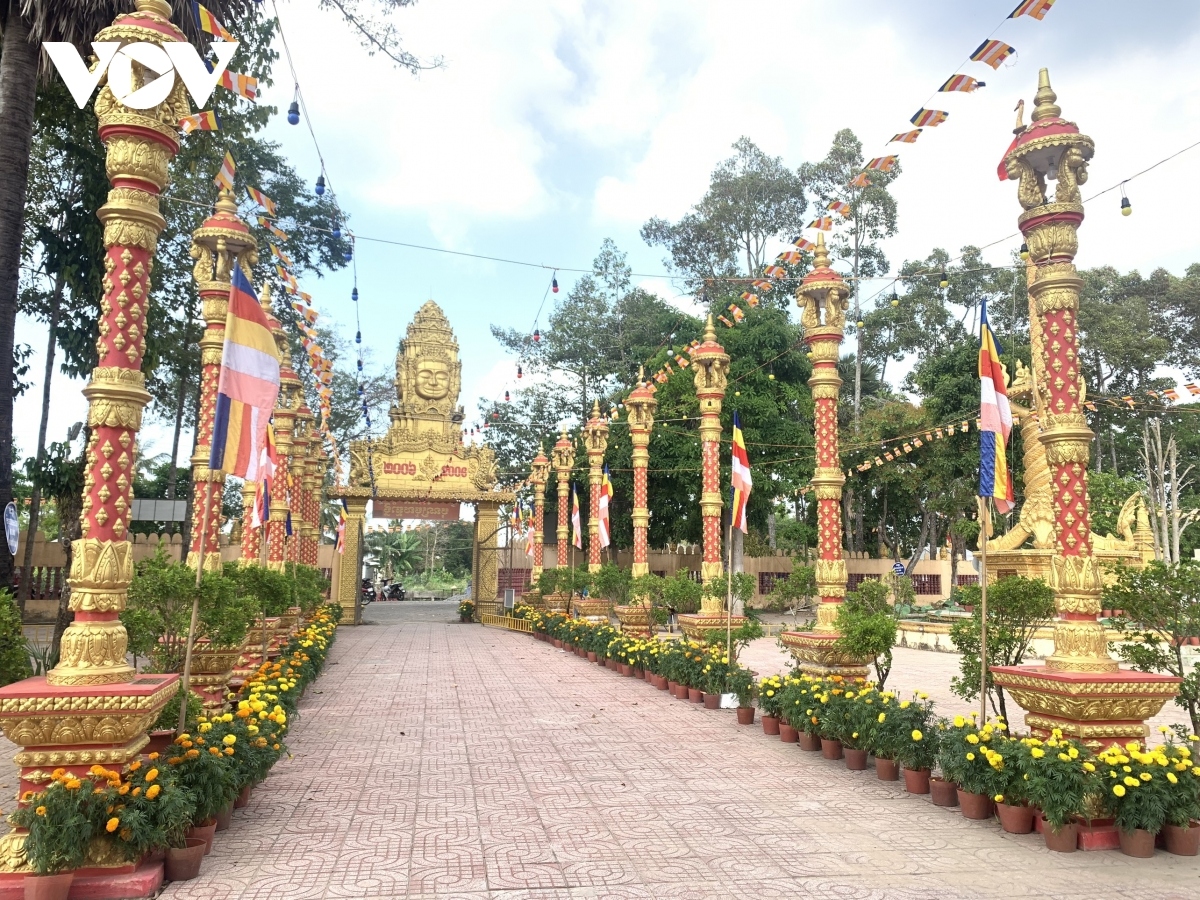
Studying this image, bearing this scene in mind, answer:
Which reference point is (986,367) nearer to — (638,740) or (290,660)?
(638,740)

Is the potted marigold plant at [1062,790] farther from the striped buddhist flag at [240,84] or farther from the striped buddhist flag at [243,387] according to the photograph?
the striped buddhist flag at [240,84]

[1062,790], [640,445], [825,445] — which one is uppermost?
Answer: [640,445]

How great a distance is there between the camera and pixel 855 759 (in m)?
7.62

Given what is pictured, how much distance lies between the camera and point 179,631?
295 inches

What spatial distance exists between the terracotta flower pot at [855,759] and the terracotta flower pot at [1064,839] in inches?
88.0

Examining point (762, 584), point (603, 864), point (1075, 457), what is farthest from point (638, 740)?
point (762, 584)

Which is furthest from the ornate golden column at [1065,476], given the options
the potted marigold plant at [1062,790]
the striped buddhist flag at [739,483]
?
the striped buddhist flag at [739,483]

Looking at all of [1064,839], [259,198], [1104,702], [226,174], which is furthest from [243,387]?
[1104,702]

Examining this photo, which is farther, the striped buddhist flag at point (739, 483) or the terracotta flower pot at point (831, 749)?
→ the striped buddhist flag at point (739, 483)

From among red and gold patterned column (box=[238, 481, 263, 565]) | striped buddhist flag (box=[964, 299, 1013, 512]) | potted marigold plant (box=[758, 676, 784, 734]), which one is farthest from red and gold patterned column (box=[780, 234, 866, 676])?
red and gold patterned column (box=[238, 481, 263, 565])

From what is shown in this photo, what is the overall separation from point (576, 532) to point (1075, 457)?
17096mm

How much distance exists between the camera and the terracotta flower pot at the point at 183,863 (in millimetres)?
4777

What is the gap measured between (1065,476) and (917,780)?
9.05ft

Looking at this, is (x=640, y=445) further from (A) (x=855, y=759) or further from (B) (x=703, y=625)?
(A) (x=855, y=759)
